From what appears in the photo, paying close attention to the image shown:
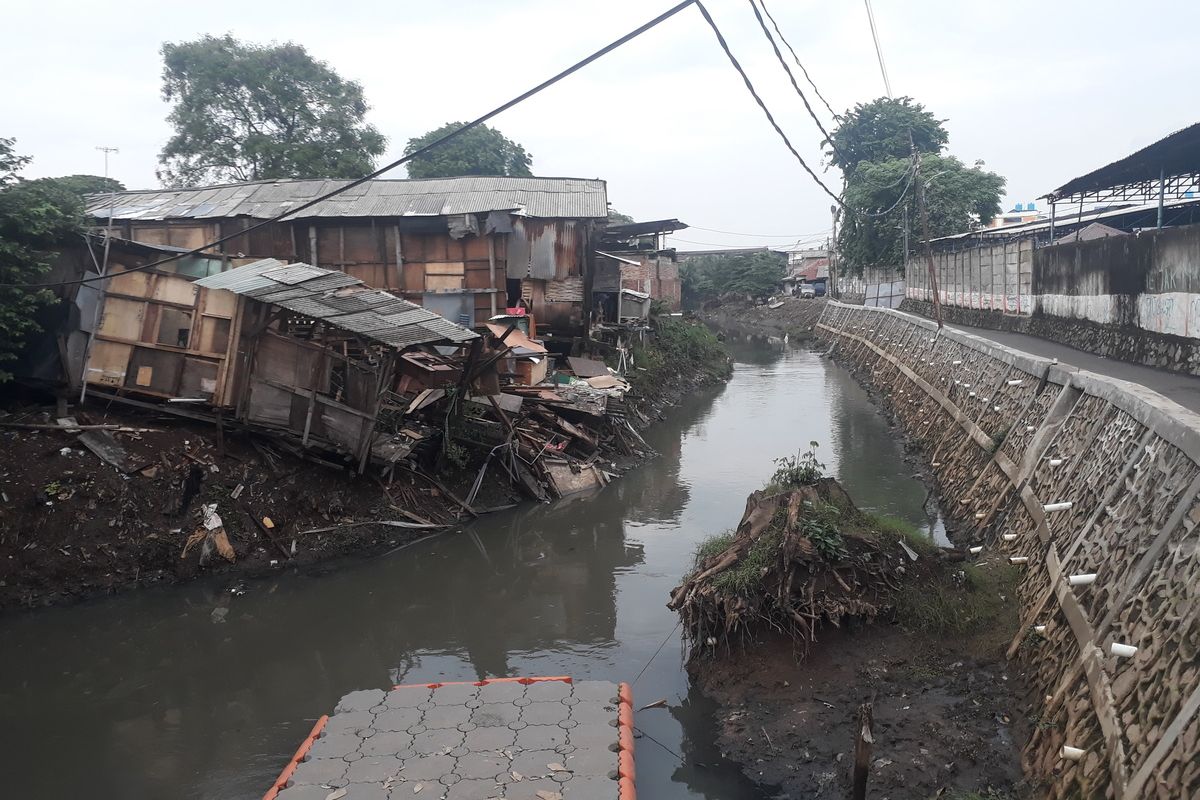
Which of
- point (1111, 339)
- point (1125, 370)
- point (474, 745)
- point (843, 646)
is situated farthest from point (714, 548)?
point (1111, 339)

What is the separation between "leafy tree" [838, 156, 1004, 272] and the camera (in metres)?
35.7

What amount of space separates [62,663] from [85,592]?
155cm

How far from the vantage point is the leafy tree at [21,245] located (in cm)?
1130

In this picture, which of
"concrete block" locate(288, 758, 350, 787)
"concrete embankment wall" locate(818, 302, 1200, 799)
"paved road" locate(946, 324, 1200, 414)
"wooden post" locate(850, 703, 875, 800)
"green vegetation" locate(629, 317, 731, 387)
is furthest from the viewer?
"green vegetation" locate(629, 317, 731, 387)

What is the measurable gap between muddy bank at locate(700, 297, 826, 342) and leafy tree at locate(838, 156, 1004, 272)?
11.4 metres

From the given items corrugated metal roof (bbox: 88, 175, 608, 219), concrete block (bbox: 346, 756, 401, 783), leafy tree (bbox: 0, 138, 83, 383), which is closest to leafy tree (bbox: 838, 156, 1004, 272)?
corrugated metal roof (bbox: 88, 175, 608, 219)

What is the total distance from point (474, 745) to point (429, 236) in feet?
49.2

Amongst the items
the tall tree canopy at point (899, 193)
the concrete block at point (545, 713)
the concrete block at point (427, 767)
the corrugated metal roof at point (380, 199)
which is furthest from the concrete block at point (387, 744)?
the tall tree canopy at point (899, 193)

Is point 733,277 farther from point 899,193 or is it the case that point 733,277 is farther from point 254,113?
point 254,113

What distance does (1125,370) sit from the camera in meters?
14.8

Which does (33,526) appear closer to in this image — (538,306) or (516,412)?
(516,412)

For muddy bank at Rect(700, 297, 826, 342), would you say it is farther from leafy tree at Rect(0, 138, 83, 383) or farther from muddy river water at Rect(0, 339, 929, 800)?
leafy tree at Rect(0, 138, 83, 383)

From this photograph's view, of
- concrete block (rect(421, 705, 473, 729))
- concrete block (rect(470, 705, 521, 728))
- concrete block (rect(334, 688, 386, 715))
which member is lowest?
concrete block (rect(334, 688, 386, 715))

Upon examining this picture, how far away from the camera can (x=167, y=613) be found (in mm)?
10945
